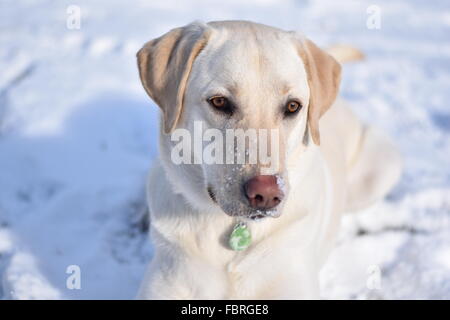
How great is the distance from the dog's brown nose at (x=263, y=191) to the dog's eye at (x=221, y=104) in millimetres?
348

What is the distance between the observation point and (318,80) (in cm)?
288

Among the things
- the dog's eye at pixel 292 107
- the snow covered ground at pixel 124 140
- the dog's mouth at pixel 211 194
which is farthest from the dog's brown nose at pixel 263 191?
the snow covered ground at pixel 124 140

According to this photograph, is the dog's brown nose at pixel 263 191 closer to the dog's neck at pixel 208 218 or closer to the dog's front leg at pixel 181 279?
the dog's neck at pixel 208 218

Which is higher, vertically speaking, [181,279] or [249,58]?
[249,58]

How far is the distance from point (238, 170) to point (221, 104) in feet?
1.05

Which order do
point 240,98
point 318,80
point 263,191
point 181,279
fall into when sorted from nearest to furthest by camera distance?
point 263,191, point 240,98, point 318,80, point 181,279

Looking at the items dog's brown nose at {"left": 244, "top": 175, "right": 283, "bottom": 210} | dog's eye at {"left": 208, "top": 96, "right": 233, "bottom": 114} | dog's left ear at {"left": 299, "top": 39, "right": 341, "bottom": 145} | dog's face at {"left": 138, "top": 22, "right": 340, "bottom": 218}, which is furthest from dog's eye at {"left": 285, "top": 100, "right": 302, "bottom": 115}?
dog's brown nose at {"left": 244, "top": 175, "right": 283, "bottom": 210}

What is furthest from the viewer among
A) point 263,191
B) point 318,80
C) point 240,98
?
point 318,80

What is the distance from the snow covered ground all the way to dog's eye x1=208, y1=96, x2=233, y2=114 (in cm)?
137

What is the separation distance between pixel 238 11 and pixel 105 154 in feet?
9.90

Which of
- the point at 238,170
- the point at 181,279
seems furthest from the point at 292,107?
the point at 181,279

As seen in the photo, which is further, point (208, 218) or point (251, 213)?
point (208, 218)

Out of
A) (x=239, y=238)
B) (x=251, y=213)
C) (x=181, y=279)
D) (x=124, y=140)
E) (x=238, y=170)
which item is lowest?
(x=181, y=279)

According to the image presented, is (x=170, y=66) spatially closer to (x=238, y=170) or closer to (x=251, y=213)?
(x=238, y=170)
